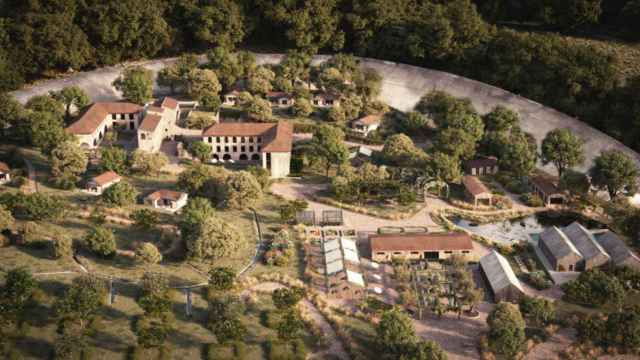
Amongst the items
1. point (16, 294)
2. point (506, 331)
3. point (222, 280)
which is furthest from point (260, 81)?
point (506, 331)

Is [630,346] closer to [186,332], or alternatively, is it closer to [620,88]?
[186,332]

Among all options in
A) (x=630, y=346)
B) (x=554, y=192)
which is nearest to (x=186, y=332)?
(x=630, y=346)

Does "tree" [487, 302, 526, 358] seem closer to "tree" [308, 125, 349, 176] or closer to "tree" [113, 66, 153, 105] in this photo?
"tree" [308, 125, 349, 176]

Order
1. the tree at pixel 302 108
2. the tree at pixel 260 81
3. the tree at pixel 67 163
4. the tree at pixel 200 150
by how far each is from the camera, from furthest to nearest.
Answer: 1. the tree at pixel 260 81
2. the tree at pixel 302 108
3. the tree at pixel 200 150
4. the tree at pixel 67 163

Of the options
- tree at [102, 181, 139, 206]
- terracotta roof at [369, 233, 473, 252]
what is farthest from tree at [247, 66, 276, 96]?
terracotta roof at [369, 233, 473, 252]

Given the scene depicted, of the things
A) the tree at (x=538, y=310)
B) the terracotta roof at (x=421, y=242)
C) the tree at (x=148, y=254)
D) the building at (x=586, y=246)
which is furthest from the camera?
the terracotta roof at (x=421, y=242)

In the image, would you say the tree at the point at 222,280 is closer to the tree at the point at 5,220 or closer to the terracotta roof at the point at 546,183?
the tree at the point at 5,220

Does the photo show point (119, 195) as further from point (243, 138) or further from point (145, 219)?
point (243, 138)

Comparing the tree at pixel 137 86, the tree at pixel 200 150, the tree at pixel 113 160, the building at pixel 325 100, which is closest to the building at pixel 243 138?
the tree at pixel 200 150
